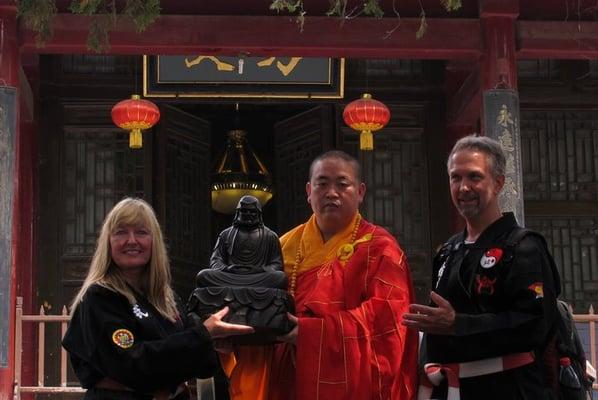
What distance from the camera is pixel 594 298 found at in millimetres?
10688

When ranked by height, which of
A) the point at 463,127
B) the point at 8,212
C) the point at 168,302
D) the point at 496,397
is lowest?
the point at 496,397

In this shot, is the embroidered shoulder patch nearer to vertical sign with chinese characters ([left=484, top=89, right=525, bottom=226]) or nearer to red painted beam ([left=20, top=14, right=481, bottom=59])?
vertical sign with chinese characters ([left=484, top=89, right=525, bottom=226])

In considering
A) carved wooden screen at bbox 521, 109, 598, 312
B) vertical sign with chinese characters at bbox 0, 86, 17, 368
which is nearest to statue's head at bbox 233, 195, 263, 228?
vertical sign with chinese characters at bbox 0, 86, 17, 368

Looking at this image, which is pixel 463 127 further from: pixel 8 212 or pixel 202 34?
pixel 8 212

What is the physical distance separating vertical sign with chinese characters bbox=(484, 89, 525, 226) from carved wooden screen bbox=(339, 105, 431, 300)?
197 cm

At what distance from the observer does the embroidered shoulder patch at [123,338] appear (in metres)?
3.70

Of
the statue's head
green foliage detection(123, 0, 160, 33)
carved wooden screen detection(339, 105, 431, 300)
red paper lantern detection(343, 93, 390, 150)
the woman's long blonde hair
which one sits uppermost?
green foliage detection(123, 0, 160, 33)

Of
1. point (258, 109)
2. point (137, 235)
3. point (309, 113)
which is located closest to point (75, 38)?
point (309, 113)

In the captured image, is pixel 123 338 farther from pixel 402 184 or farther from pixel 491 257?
pixel 402 184

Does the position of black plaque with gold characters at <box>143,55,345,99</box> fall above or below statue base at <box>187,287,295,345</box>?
above

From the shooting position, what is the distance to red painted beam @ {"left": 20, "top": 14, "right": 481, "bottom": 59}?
360 inches

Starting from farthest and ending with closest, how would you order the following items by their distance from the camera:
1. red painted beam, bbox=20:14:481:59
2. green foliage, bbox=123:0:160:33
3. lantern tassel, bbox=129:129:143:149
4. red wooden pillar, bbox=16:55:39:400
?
red wooden pillar, bbox=16:55:39:400 → lantern tassel, bbox=129:129:143:149 → red painted beam, bbox=20:14:481:59 → green foliage, bbox=123:0:160:33

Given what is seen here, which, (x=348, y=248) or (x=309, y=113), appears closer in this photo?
(x=348, y=248)

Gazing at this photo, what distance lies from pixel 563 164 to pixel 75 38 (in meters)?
4.79
